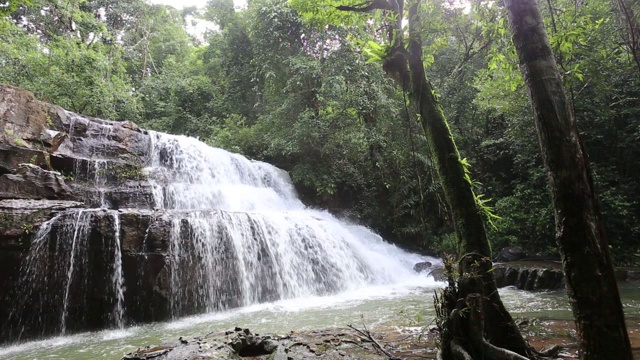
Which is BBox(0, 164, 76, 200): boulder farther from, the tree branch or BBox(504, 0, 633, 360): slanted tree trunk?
BBox(504, 0, 633, 360): slanted tree trunk

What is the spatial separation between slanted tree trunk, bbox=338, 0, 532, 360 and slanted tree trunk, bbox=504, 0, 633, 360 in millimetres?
609

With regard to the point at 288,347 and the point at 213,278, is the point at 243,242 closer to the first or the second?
the point at 213,278

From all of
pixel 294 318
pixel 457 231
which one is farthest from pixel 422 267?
pixel 457 231

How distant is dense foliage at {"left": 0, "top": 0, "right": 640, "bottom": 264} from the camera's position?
10508 mm

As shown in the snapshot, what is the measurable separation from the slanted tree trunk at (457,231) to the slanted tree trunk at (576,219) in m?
0.61

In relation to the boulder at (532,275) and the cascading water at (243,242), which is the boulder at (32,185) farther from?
the boulder at (532,275)

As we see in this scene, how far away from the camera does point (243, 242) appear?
8.59 m

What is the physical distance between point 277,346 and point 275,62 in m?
14.1

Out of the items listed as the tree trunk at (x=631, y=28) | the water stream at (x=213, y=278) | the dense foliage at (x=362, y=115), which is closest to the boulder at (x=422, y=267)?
the water stream at (x=213, y=278)

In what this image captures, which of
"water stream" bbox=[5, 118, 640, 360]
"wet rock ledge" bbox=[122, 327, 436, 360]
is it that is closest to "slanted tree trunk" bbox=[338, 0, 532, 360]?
"wet rock ledge" bbox=[122, 327, 436, 360]

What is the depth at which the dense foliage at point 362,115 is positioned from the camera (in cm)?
1051

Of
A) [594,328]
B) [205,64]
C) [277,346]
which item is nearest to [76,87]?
[205,64]

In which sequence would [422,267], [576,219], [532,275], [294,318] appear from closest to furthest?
[576,219] < [294,318] < [532,275] < [422,267]

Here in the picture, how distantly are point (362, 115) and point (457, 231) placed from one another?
1062cm
